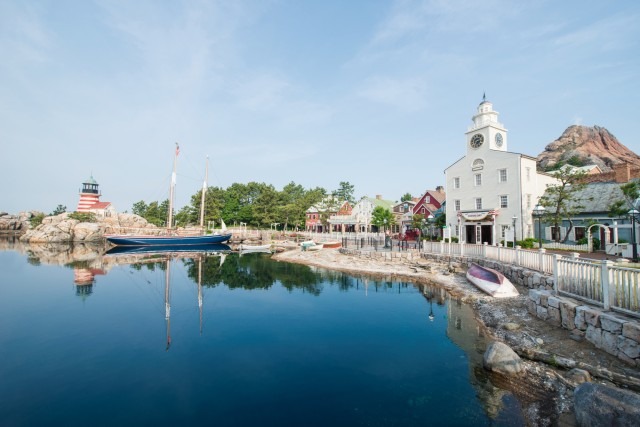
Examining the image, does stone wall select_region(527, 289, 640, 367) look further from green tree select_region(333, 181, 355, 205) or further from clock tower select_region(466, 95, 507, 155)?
green tree select_region(333, 181, 355, 205)

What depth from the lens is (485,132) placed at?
99.2ft

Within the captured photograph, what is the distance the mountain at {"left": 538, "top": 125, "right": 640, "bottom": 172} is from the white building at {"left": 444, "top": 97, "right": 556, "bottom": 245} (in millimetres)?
42528

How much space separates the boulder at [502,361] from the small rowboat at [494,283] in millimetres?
7268

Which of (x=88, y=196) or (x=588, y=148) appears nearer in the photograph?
(x=588, y=148)

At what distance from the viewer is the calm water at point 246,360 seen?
7027mm

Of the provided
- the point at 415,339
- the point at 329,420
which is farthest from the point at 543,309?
the point at 329,420

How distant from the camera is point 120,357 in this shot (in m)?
10.2

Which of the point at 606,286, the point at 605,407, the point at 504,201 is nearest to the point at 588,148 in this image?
the point at 504,201

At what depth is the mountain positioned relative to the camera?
6238 centimetres

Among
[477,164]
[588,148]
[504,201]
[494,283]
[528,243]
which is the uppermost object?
[588,148]

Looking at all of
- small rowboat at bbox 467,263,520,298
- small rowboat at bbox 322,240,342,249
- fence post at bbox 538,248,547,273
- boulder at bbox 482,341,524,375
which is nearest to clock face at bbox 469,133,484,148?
small rowboat at bbox 467,263,520,298

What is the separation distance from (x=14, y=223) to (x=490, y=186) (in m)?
121

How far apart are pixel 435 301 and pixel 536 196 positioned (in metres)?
19.9

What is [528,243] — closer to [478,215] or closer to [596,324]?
[478,215]
